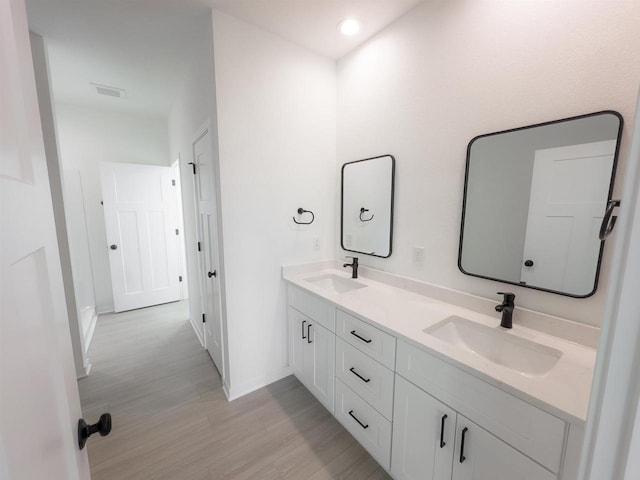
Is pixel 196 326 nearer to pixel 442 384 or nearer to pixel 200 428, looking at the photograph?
pixel 200 428

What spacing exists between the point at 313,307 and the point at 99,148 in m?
3.55

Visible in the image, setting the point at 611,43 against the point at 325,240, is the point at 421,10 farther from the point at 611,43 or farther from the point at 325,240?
the point at 325,240

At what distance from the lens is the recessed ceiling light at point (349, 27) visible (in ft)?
5.68

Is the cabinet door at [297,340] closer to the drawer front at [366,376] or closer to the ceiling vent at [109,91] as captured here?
the drawer front at [366,376]

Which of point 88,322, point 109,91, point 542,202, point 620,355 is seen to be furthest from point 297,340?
point 109,91

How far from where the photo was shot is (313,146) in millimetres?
2184

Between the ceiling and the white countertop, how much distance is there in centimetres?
180

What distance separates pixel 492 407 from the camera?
0.95 metres

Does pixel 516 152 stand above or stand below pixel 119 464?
above

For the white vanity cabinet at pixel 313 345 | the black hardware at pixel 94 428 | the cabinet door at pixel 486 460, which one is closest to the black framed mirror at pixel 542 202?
the cabinet door at pixel 486 460

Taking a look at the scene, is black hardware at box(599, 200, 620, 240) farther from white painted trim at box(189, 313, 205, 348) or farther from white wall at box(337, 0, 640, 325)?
white painted trim at box(189, 313, 205, 348)

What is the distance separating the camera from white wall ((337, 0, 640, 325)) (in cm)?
104

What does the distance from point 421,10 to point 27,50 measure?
6.14ft

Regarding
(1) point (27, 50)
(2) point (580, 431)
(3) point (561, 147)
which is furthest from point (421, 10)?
(2) point (580, 431)
